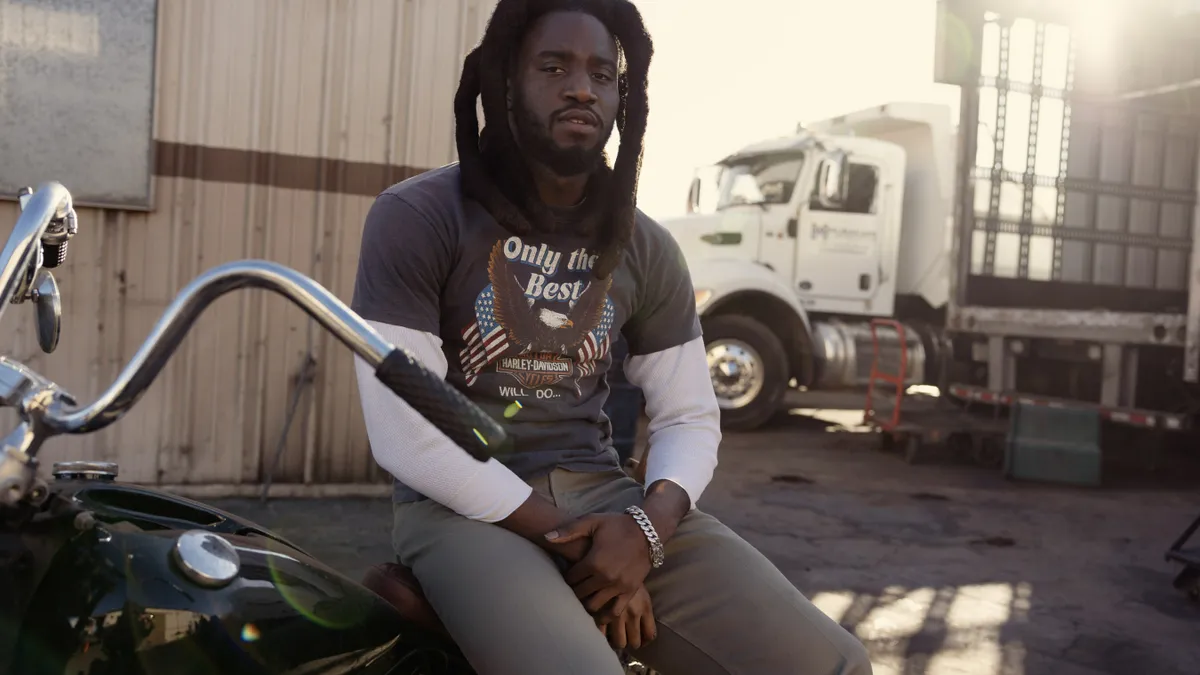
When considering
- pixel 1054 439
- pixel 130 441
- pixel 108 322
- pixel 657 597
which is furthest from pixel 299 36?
pixel 1054 439

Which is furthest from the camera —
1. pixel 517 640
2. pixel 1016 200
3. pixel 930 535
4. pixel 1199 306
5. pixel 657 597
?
pixel 1016 200

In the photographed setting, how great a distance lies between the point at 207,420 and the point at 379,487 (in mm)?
950

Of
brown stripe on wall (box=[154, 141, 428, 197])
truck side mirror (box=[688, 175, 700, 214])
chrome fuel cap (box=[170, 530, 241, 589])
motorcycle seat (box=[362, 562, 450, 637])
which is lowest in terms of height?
motorcycle seat (box=[362, 562, 450, 637])

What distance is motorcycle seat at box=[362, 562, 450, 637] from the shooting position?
66.6 inches

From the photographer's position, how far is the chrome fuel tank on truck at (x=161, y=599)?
116 centimetres

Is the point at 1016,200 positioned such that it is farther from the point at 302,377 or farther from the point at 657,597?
the point at 657,597

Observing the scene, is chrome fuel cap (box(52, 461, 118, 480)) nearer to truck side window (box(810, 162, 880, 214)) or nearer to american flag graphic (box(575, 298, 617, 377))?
american flag graphic (box(575, 298, 617, 377))

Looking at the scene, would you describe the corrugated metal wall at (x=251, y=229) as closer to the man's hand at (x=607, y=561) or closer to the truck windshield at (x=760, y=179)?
the man's hand at (x=607, y=561)

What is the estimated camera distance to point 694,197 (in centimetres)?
1141

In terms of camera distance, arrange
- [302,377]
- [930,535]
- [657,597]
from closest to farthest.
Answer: [657,597] → [302,377] → [930,535]

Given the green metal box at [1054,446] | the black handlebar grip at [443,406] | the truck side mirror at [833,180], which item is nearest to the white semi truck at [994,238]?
the truck side mirror at [833,180]

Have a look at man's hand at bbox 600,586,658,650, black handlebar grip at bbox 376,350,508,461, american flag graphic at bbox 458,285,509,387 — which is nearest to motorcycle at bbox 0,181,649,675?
black handlebar grip at bbox 376,350,508,461

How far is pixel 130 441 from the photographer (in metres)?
5.25

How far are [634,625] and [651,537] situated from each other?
0.50 ft
